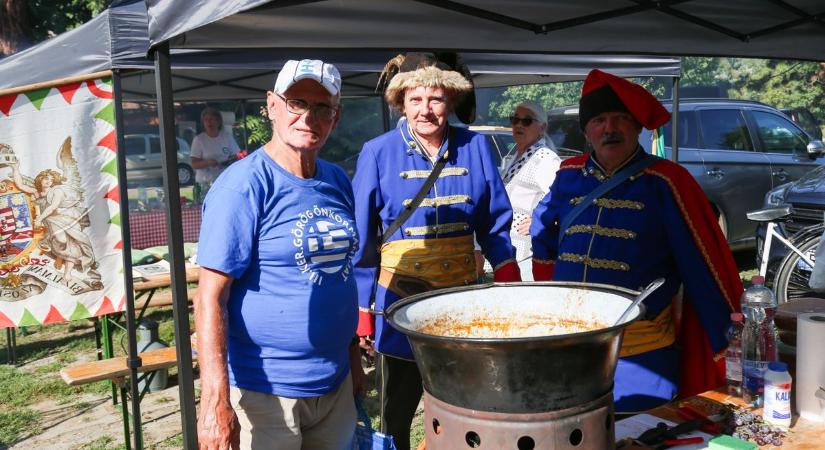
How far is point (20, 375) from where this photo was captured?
6195 millimetres

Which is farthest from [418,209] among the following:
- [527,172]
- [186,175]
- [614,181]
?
[186,175]

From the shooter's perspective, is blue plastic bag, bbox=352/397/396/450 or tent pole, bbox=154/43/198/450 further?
blue plastic bag, bbox=352/397/396/450

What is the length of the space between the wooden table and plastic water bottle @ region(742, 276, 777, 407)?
6 cm

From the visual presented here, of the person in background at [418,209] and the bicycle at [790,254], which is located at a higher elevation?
the person in background at [418,209]

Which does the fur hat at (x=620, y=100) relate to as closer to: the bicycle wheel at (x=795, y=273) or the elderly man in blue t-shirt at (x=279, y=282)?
the elderly man in blue t-shirt at (x=279, y=282)

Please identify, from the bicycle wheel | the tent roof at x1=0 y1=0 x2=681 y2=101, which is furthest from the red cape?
the bicycle wheel

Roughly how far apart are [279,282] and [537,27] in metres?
1.85

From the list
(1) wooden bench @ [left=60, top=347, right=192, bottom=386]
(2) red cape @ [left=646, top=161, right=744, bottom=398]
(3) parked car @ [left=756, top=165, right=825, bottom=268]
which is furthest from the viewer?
(3) parked car @ [left=756, top=165, right=825, bottom=268]

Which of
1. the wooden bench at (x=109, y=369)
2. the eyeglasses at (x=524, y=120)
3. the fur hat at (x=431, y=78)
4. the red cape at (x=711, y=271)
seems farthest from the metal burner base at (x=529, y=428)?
the eyeglasses at (x=524, y=120)

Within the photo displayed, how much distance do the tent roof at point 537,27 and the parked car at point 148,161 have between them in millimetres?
15519

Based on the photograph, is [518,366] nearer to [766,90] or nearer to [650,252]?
[650,252]

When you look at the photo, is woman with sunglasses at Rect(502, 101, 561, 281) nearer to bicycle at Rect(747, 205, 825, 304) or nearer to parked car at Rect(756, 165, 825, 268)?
bicycle at Rect(747, 205, 825, 304)

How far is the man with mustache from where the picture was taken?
2402 millimetres

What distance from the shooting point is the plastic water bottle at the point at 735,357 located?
7.30ft
